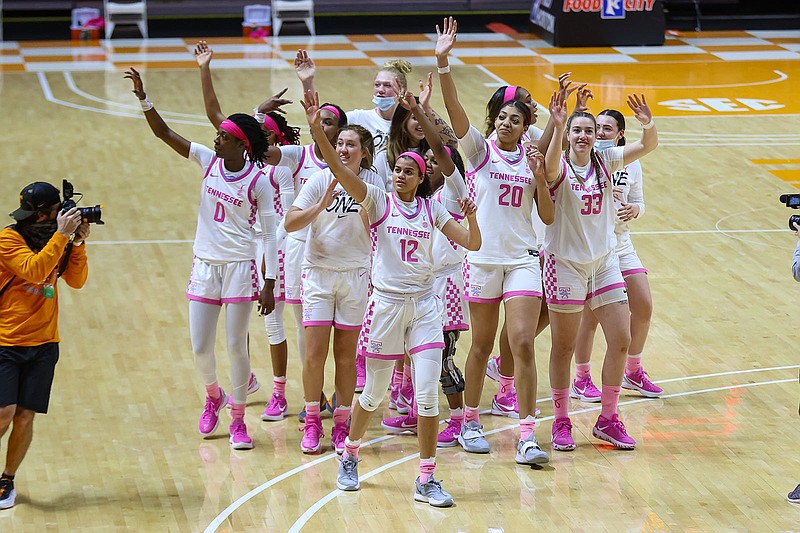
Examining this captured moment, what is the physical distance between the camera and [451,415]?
816 cm

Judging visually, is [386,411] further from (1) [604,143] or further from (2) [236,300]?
(1) [604,143]

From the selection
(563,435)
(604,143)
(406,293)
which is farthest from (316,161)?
(563,435)

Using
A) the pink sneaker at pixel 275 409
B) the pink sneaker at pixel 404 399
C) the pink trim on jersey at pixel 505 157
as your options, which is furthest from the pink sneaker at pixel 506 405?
the pink trim on jersey at pixel 505 157

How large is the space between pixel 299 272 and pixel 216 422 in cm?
108

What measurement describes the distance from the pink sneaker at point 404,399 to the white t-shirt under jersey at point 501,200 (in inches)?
46.0

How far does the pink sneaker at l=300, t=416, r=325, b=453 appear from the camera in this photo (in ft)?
25.7

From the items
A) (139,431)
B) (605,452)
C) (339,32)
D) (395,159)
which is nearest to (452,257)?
(395,159)

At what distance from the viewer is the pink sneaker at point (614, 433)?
7.94 metres

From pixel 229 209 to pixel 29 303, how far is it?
1410 mm

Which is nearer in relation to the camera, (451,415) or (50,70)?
(451,415)

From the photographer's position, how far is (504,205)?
25.7 ft

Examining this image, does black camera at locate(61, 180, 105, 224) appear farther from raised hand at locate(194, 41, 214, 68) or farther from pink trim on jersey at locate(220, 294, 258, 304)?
raised hand at locate(194, 41, 214, 68)

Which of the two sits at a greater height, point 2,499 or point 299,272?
point 299,272

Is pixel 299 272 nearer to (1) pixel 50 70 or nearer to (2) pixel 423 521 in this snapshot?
(2) pixel 423 521
